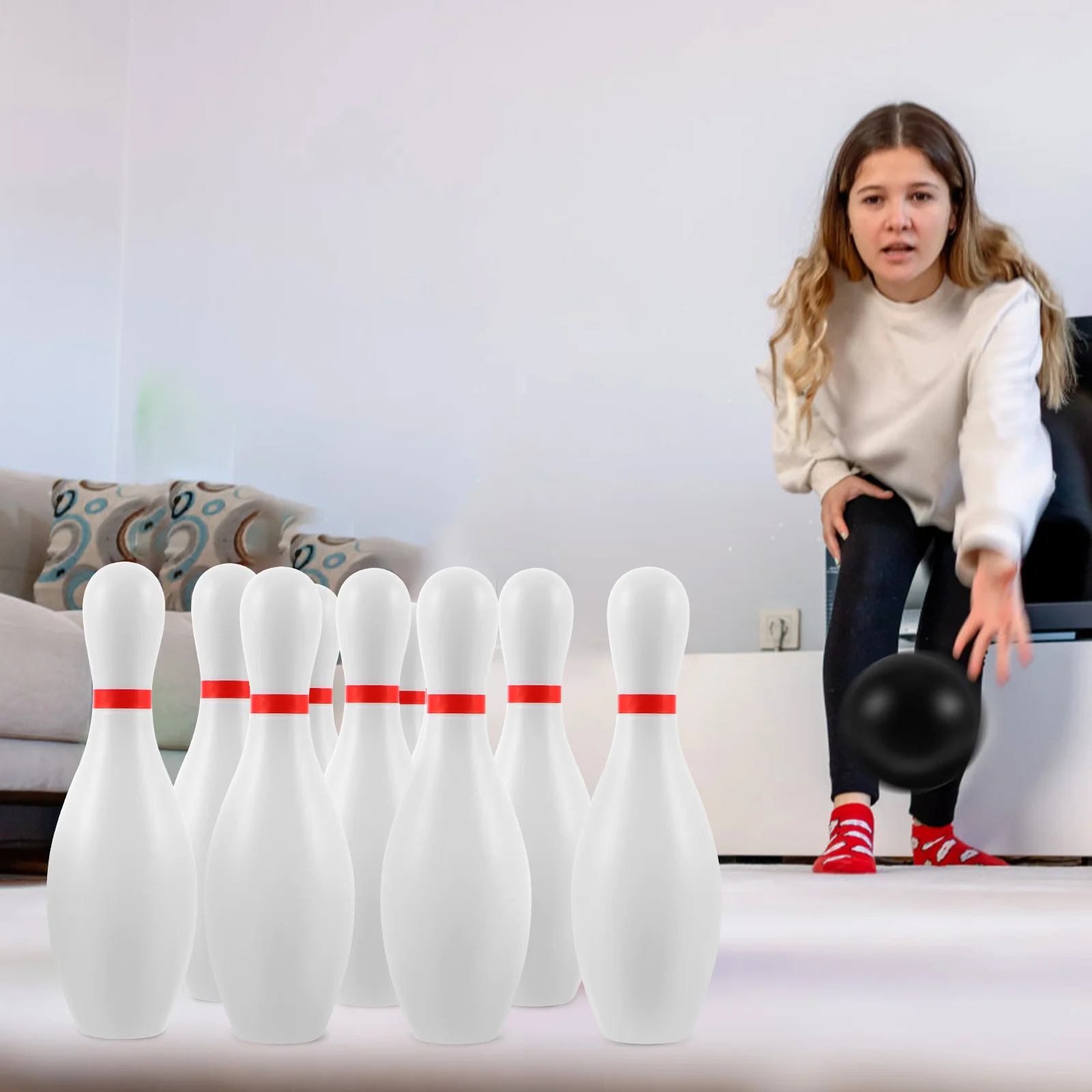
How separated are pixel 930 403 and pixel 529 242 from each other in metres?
1.73

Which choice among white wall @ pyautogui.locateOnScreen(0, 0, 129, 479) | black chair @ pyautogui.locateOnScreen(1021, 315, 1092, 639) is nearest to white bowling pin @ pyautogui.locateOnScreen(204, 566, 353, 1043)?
black chair @ pyautogui.locateOnScreen(1021, 315, 1092, 639)

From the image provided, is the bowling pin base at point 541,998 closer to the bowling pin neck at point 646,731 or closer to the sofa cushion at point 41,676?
the bowling pin neck at point 646,731

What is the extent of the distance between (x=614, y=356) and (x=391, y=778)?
2.99 meters

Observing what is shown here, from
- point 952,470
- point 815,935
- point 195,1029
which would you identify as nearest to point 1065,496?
point 952,470

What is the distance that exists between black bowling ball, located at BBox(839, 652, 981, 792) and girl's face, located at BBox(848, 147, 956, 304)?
787mm

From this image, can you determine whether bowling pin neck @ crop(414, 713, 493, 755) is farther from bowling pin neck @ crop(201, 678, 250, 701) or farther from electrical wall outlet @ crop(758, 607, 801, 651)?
electrical wall outlet @ crop(758, 607, 801, 651)

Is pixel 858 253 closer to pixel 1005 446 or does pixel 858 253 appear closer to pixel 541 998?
pixel 1005 446

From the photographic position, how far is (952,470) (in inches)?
94.8

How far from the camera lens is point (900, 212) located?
2359 millimetres

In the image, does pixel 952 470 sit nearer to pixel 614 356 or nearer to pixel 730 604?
pixel 730 604

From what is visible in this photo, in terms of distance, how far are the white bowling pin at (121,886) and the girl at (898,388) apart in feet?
5.52

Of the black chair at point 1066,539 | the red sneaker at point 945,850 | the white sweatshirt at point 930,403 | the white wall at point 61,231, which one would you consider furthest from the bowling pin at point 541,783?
the white wall at point 61,231

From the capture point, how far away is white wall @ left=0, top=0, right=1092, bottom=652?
344 centimetres

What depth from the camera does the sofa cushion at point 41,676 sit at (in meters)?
2.09
